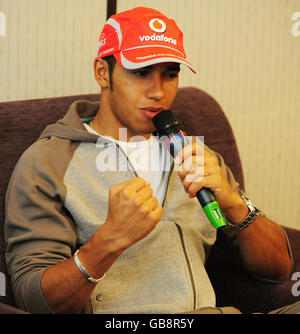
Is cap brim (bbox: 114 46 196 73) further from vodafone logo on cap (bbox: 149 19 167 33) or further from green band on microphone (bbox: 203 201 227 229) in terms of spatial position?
green band on microphone (bbox: 203 201 227 229)

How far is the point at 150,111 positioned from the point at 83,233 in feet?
1.06

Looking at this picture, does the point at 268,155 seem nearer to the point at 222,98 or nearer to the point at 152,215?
the point at 222,98

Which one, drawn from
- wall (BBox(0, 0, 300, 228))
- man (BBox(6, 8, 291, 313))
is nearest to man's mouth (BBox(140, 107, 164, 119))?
man (BBox(6, 8, 291, 313))

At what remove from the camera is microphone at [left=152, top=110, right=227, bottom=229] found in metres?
0.98

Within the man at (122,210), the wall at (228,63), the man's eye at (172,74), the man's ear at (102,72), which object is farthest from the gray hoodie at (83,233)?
the wall at (228,63)

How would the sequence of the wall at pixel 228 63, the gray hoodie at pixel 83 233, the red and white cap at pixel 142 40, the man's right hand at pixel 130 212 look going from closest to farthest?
1. the man's right hand at pixel 130 212
2. the gray hoodie at pixel 83 233
3. the red and white cap at pixel 142 40
4. the wall at pixel 228 63

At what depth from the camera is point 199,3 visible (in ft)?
6.05

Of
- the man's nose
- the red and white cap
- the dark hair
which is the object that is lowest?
the man's nose

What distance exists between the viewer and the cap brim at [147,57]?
1.15 m

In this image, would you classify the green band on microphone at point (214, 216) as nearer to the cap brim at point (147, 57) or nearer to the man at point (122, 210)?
the man at point (122, 210)

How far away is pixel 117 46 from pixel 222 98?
805 millimetres

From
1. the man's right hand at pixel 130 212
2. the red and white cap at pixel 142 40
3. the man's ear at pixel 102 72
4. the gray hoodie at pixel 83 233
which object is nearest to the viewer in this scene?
the man's right hand at pixel 130 212

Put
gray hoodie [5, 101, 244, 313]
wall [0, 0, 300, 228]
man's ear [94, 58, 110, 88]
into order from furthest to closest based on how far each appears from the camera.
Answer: wall [0, 0, 300, 228]
man's ear [94, 58, 110, 88]
gray hoodie [5, 101, 244, 313]

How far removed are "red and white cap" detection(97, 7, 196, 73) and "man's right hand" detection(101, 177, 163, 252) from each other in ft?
1.12
